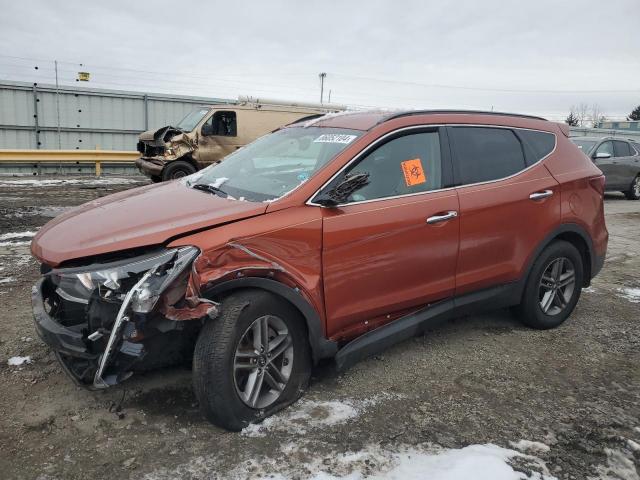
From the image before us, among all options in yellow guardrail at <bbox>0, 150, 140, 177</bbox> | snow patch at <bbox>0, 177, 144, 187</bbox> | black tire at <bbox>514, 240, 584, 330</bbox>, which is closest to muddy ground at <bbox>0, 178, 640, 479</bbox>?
black tire at <bbox>514, 240, 584, 330</bbox>

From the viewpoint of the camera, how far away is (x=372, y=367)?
143 inches

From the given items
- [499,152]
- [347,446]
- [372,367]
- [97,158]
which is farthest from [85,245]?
[97,158]

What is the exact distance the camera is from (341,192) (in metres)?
3.05

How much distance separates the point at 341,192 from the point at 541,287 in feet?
7.42

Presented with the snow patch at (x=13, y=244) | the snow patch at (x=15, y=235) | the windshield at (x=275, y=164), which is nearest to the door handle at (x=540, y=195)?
the windshield at (x=275, y=164)

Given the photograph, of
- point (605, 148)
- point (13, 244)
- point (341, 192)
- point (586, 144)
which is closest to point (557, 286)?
point (341, 192)

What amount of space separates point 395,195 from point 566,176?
1.84 metres

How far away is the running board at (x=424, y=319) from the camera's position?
3205 millimetres

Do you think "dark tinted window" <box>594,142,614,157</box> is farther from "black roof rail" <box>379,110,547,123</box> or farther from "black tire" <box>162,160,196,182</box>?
"black tire" <box>162,160,196,182</box>

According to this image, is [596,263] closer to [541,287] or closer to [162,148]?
[541,287]

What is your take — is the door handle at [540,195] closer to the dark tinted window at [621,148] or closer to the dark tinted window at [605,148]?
the dark tinted window at [605,148]

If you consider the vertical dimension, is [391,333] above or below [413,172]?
below

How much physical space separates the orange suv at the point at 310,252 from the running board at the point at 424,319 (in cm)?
1

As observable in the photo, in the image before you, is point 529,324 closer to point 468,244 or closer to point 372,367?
point 468,244
